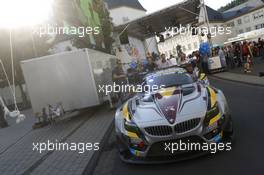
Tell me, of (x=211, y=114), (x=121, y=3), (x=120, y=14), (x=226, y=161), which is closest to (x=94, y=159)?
(x=211, y=114)

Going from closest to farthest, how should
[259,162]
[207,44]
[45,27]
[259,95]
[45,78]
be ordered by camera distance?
[259,162] → [259,95] → [45,78] → [207,44] → [45,27]

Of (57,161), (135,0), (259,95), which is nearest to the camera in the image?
(57,161)

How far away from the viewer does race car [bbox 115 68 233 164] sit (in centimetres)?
568

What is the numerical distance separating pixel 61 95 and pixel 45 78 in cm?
89

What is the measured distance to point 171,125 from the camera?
18.7ft

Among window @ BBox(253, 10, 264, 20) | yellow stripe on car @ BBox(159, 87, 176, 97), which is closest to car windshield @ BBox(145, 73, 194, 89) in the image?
yellow stripe on car @ BBox(159, 87, 176, 97)

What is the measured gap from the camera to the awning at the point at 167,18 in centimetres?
2963

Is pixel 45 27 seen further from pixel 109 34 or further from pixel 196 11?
pixel 196 11

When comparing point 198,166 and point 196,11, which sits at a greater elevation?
point 196,11

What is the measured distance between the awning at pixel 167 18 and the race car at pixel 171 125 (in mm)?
22973

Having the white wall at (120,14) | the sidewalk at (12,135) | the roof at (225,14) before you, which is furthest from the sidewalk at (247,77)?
the roof at (225,14)

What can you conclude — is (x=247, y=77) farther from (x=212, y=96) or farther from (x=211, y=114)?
(x=211, y=114)

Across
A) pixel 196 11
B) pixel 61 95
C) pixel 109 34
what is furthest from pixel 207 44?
pixel 61 95

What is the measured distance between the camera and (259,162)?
509 centimetres
